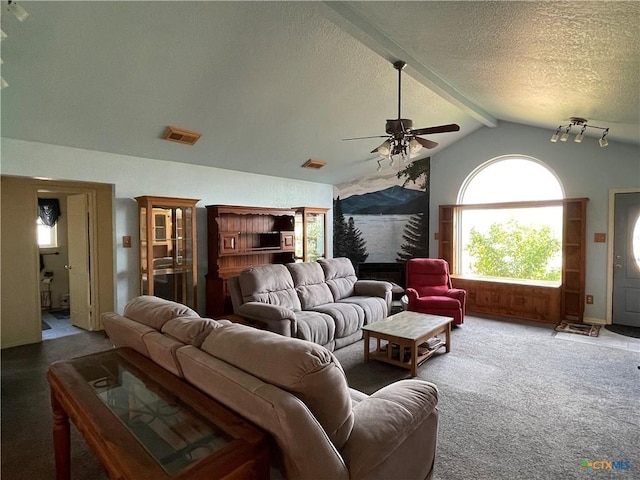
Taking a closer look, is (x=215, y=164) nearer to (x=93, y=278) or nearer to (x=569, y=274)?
(x=93, y=278)

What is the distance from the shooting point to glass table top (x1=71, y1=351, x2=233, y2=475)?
4.02ft

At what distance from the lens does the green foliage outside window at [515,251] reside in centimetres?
591

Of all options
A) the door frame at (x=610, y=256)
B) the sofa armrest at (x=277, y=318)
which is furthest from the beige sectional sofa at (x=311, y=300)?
the door frame at (x=610, y=256)

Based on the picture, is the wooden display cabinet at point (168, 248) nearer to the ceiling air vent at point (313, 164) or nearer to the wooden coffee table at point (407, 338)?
the ceiling air vent at point (313, 164)

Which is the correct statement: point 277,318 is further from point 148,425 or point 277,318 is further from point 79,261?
point 79,261

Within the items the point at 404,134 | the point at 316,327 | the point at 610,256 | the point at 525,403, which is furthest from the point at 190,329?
the point at 610,256

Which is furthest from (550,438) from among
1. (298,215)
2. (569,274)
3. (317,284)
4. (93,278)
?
(93,278)

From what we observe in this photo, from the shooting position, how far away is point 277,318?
3645mm

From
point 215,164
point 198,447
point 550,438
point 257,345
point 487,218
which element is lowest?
point 550,438

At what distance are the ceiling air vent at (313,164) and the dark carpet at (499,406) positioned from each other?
318 centimetres

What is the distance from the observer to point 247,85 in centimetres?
375

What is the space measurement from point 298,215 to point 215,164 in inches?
71.9

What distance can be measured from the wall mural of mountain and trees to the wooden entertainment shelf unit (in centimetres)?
180

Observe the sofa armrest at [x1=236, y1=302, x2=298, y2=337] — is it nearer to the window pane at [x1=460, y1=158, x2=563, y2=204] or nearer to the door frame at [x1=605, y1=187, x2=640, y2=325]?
the window pane at [x1=460, y1=158, x2=563, y2=204]
